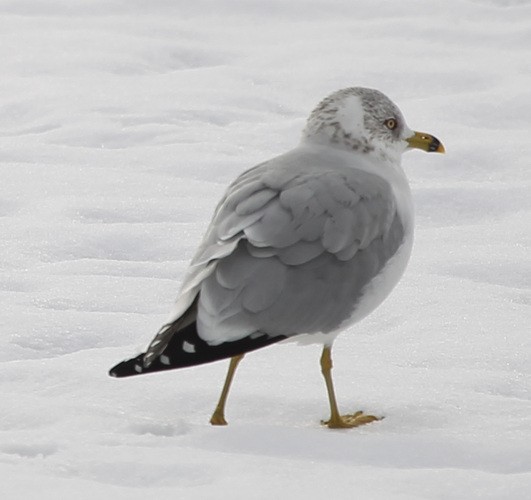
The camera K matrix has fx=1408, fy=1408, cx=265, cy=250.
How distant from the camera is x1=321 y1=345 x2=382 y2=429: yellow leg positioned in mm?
3918

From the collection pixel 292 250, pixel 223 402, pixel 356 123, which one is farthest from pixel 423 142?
pixel 223 402

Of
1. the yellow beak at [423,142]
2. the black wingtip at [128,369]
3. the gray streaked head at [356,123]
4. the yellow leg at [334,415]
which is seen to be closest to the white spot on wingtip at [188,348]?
the black wingtip at [128,369]

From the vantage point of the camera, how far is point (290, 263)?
3.79 m

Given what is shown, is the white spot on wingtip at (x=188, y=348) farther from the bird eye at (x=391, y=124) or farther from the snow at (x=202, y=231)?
the bird eye at (x=391, y=124)

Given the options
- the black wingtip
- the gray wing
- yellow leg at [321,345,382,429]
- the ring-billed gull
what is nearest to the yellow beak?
the ring-billed gull

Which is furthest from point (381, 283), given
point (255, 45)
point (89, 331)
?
point (255, 45)

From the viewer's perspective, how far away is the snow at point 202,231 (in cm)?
335

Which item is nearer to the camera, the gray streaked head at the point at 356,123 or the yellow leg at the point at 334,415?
A: the yellow leg at the point at 334,415

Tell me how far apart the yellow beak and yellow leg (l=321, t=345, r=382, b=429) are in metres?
0.90

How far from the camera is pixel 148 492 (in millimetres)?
3055

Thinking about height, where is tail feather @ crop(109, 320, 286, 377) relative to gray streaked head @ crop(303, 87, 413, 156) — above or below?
below

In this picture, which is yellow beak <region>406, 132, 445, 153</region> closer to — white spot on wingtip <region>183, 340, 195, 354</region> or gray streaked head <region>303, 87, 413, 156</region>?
gray streaked head <region>303, 87, 413, 156</region>

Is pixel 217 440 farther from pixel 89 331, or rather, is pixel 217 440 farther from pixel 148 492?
pixel 89 331

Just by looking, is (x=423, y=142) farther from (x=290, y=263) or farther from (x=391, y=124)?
(x=290, y=263)
